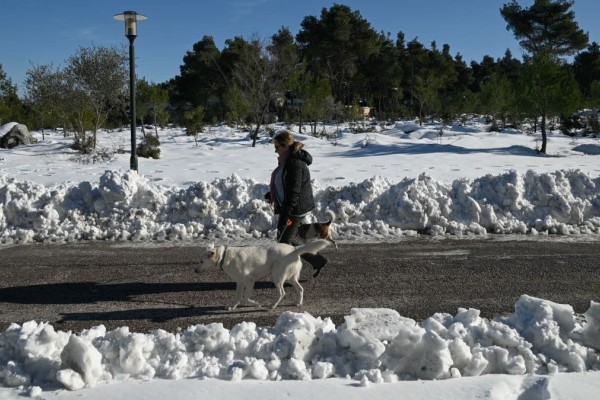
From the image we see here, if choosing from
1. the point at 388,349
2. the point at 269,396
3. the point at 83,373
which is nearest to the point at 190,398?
the point at 269,396

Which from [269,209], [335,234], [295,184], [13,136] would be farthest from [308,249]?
[13,136]

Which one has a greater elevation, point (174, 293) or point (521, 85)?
point (521, 85)

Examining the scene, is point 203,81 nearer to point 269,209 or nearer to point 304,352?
point 269,209

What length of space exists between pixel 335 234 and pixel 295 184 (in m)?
3.35

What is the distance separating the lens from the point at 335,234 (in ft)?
32.0

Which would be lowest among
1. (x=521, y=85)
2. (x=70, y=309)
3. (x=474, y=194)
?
(x=70, y=309)

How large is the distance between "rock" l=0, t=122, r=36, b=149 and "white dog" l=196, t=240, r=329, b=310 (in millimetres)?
24101

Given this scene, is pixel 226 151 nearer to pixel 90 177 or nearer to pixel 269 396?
pixel 90 177

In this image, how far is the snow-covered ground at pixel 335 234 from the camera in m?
4.14

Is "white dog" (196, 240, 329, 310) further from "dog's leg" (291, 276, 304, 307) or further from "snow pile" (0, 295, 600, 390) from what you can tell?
"snow pile" (0, 295, 600, 390)

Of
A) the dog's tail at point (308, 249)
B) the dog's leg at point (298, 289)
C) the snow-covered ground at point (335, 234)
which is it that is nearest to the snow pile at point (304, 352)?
the snow-covered ground at point (335, 234)

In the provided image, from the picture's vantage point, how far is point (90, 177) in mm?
15180

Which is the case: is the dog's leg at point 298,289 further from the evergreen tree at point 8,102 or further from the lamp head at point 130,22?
the evergreen tree at point 8,102

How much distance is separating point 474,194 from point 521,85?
19042 millimetres
